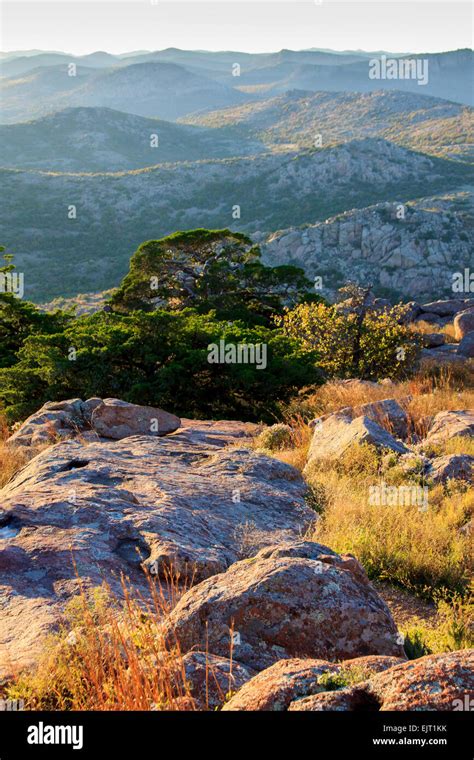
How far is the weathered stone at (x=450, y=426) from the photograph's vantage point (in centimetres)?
736

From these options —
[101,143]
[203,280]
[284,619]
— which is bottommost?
[284,619]

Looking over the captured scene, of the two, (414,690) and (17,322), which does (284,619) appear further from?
(17,322)

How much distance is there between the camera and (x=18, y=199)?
75.1 meters

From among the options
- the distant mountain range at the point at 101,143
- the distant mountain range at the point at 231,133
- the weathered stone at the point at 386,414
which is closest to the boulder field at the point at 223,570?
the weathered stone at the point at 386,414

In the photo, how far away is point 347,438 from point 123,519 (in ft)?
10.2

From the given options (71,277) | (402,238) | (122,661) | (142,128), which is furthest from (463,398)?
(142,128)

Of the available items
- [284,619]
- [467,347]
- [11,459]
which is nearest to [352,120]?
[467,347]

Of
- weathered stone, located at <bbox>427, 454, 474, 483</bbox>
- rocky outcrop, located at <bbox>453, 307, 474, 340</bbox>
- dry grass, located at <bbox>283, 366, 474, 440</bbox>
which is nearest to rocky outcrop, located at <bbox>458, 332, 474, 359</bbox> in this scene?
rocky outcrop, located at <bbox>453, 307, 474, 340</bbox>

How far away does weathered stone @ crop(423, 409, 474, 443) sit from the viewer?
24.1 ft

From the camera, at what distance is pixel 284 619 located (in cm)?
303

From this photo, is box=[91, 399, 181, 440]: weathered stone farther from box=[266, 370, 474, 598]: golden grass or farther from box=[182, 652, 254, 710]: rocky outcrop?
box=[182, 652, 254, 710]: rocky outcrop

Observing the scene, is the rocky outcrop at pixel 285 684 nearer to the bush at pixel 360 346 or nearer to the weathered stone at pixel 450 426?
the weathered stone at pixel 450 426

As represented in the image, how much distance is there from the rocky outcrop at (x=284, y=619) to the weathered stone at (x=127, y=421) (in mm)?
5367

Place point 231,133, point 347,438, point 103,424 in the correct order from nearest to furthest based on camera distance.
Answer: point 347,438 < point 103,424 < point 231,133
